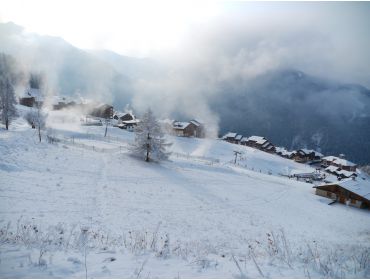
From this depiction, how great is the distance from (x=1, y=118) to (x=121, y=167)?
102 feet

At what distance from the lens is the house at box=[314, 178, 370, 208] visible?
44.8 m

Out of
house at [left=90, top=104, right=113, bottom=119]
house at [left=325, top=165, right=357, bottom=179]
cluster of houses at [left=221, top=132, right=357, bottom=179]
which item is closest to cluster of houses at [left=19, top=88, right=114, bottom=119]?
house at [left=90, top=104, right=113, bottom=119]

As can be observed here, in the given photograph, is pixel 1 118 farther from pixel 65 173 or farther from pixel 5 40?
pixel 5 40

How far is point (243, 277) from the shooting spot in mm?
7000

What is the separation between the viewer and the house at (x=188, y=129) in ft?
354

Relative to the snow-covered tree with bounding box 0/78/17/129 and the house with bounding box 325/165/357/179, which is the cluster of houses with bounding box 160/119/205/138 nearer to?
the house with bounding box 325/165/357/179

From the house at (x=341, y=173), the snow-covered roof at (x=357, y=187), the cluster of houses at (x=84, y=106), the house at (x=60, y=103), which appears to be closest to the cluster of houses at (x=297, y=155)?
the house at (x=341, y=173)

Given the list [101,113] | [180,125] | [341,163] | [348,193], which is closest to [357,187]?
[348,193]

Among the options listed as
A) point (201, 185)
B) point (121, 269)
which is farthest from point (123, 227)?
point (201, 185)

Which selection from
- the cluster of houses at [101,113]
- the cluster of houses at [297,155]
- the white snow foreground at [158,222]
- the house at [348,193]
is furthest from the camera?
the cluster of houses at [297,155]

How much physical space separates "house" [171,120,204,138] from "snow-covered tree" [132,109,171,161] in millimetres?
58035

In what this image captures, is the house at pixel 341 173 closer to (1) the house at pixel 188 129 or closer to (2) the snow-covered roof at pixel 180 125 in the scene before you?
(1) the house at pixel 188 129

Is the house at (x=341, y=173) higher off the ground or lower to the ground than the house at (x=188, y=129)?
lower

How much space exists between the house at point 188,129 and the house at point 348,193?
6535 centimetres
